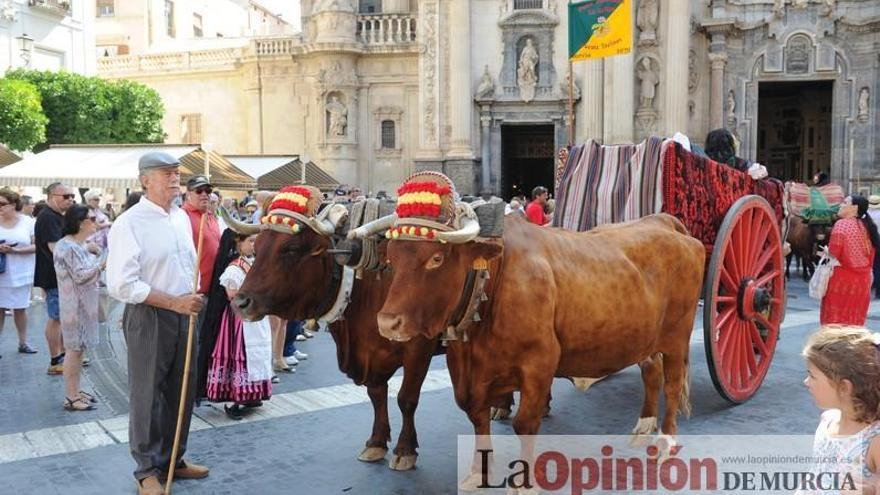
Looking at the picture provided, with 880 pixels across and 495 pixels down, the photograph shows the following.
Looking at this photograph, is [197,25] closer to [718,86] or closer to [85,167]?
[718,86]

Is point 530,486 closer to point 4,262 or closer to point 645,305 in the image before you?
point 645,305

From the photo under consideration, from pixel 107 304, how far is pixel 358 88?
45.4ft

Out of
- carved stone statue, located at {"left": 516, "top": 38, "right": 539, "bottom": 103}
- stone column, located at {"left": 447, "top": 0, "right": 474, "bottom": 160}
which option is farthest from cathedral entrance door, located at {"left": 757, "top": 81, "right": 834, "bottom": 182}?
stone column, located at {"left": 447, "top": 0, "right": 474, "bottom": 160}

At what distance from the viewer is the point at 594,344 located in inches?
179

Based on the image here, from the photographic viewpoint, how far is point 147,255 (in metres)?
4.43

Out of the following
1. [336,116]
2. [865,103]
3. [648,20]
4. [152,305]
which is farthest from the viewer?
[336,116]

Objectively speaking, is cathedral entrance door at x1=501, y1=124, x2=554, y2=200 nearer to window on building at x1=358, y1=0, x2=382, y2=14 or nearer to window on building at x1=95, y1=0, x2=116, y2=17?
window on building at x1=358, y1=0, x2=382, y2=14

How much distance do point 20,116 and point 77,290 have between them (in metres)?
18.6

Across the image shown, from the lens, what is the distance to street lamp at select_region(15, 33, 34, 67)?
2384cm

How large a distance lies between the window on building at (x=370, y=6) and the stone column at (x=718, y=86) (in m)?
11.9

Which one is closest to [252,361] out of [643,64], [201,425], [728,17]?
[201,425]

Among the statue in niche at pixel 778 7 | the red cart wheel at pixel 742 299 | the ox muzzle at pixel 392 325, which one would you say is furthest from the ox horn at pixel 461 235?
the statue in niche at pixel 778 7

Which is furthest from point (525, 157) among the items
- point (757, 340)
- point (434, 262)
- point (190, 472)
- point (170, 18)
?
point (170, 18)

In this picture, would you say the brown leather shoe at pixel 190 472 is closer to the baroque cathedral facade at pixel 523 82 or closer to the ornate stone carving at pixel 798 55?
the baroque cathedral facade at pixel 523 82
